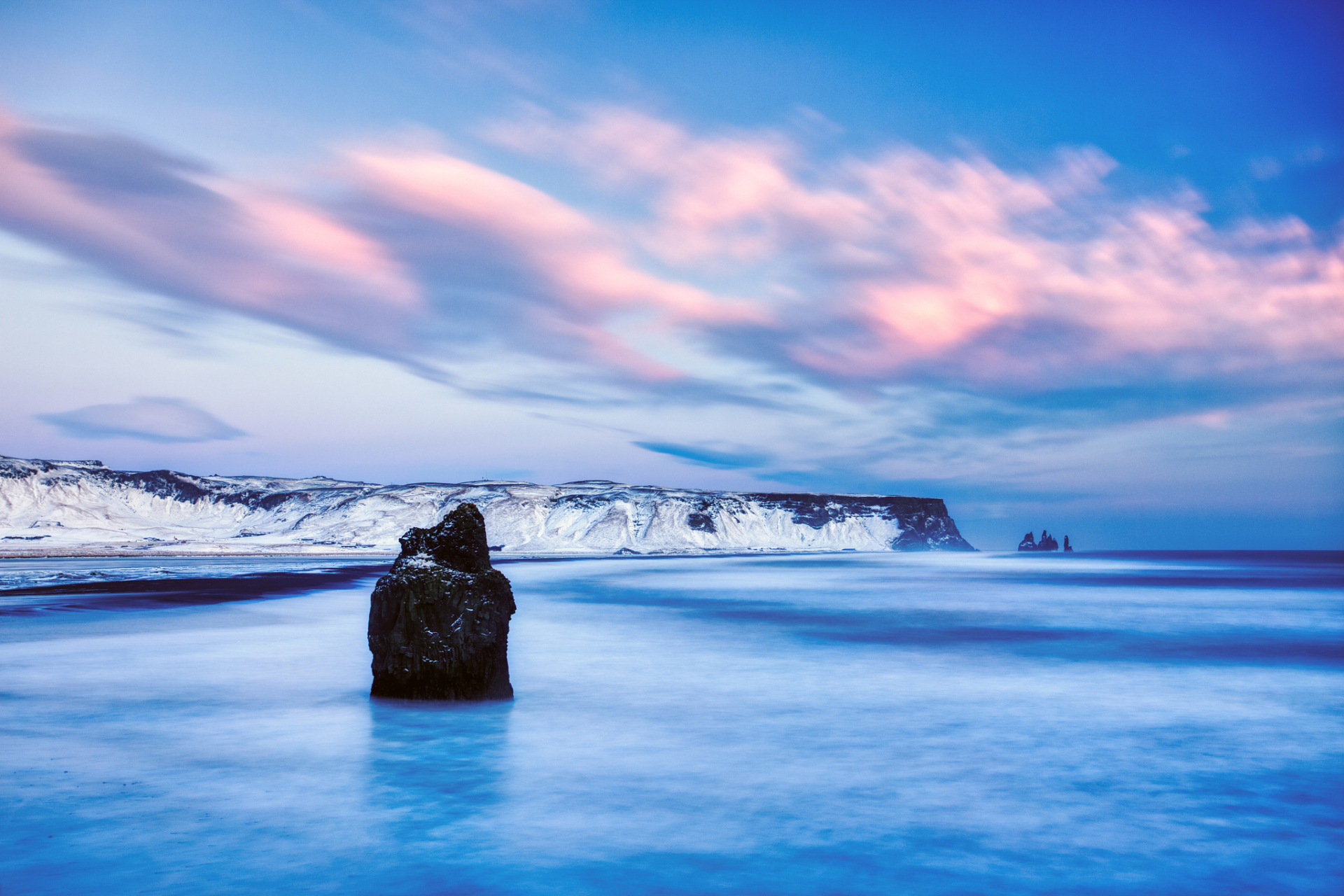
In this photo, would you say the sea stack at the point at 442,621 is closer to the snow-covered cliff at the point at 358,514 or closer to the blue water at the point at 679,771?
the blue water at the point at 679,771

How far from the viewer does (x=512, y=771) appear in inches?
308

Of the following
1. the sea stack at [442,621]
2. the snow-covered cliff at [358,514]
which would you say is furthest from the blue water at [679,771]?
the snow-covered cliff at [358,514]

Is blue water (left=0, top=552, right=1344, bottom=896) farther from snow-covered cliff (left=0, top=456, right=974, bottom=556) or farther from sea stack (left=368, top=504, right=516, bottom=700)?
snow-covered cliff (left=0, top=456, right=974, bottom=556)

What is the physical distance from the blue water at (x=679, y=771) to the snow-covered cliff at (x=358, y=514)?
83.7 meters

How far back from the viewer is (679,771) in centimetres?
791

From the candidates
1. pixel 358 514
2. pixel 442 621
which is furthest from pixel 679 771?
pixel 358 514

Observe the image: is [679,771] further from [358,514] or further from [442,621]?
[358,514]

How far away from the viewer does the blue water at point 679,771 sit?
215 inches

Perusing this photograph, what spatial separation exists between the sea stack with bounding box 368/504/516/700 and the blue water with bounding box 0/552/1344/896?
1.55 ft

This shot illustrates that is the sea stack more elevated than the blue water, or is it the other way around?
the sea stack

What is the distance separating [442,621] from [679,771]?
385 centimetres

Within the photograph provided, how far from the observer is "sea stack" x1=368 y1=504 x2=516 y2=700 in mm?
10211

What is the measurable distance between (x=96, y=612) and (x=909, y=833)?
81.5 feet

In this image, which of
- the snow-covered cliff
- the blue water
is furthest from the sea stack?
the snow-covered cliff
